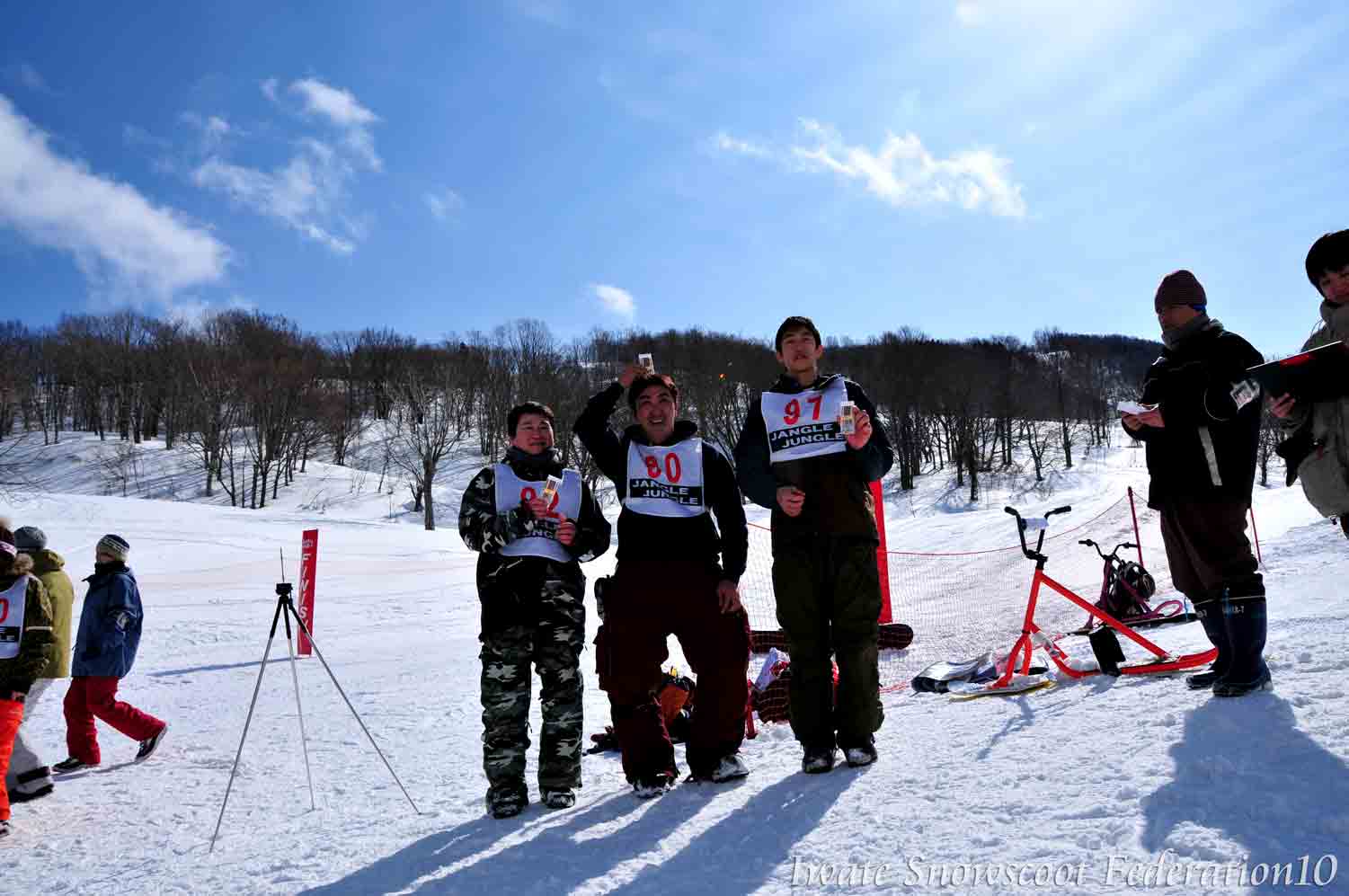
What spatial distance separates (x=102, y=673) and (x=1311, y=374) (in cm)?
724

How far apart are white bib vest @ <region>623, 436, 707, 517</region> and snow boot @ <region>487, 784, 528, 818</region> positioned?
4.58 feet

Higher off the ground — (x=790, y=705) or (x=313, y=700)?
(x=790, y=705)

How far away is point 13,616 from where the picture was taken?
14.6 ft

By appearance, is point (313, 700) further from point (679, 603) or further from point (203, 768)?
point (679, 603)

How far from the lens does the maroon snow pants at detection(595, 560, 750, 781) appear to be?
356 cm

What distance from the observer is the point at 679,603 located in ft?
11.8

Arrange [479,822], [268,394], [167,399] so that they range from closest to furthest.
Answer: [479,822] → [268,394] → [167,399]

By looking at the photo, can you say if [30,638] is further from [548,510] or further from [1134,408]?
[1134,408]

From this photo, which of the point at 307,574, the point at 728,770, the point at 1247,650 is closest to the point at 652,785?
the point at 728,770

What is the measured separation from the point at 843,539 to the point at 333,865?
2.52m

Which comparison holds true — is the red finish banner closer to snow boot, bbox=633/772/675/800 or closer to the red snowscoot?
snow boot, bbox=633/772/675/800

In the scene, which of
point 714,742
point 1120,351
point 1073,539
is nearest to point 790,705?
point 714,742

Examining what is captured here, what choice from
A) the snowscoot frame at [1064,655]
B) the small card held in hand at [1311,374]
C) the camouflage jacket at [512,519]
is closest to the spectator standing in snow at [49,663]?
the camouflage jacket at [512,519]

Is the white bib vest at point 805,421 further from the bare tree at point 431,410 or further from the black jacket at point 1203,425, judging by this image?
the bare tree at point 431,410
